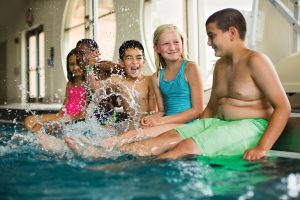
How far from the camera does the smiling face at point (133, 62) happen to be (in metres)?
3.42

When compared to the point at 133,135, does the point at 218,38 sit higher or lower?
higher

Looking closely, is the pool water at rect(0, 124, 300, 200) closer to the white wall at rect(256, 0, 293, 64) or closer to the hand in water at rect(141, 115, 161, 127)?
the hand in water at rect(141, 115, 161, 127)

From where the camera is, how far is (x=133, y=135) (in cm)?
256

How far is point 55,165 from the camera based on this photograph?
2.04 m

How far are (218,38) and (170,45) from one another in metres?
0.69

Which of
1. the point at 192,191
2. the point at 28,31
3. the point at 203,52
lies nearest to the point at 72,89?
the point at 192,191

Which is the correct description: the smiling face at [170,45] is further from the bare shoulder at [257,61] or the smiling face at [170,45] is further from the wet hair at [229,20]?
the bare shoulder at [257,61]

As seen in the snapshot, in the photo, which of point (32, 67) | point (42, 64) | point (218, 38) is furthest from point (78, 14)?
point (218, 38)

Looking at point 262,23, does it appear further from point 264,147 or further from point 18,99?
point 18,99

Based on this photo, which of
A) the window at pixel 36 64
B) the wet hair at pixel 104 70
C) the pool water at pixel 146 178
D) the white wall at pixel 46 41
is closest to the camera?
the pool water at pixel 146 178

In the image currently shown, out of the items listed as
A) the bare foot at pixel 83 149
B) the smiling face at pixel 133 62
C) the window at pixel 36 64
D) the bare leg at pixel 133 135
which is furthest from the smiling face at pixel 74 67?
the window at pixel 36 64

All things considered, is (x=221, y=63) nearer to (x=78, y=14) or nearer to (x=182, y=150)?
(x=182, y=150)

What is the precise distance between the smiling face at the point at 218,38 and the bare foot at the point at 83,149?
34.9 inches

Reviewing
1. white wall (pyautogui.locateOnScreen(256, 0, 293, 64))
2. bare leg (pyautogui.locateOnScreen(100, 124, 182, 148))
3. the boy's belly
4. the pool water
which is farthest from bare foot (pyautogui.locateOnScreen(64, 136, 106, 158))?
white wall (pyautogui.locateOnScreen(256, 0, 293, 64))
